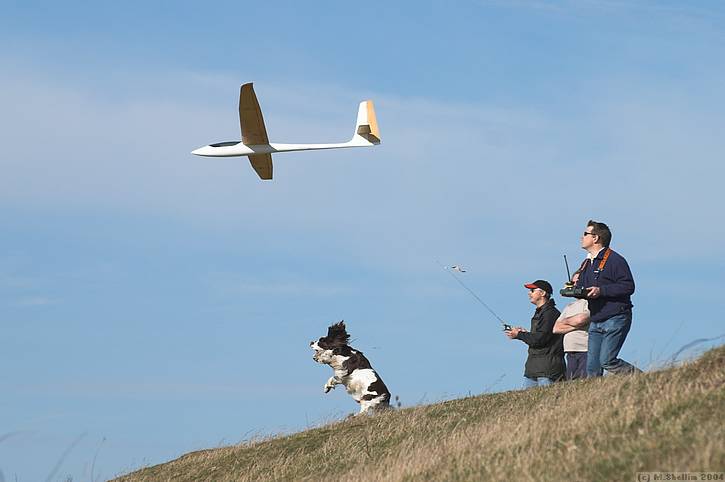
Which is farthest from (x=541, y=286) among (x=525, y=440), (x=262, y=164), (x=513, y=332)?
(x=262, y=164)

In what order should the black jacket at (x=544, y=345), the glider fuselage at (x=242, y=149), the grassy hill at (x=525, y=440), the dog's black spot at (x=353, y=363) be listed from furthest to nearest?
the glider fuselage at (x=242, y=149), the dog's black spot at (x=353, y=363), the black jacket at (x=544, y=345), the grassy hill at (x=525, y=440)

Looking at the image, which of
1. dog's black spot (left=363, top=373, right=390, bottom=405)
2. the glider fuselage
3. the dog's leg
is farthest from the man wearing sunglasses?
the glider fuselage

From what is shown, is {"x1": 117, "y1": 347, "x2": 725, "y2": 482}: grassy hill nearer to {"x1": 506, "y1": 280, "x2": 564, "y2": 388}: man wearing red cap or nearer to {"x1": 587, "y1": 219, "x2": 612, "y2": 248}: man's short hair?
{"x1": 506, "y1": 280, "x2": 564, "y2": 388}: man wearing red cap

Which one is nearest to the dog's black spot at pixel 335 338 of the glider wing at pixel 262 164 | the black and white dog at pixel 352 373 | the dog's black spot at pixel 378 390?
the black and white dog at pixel 352 373

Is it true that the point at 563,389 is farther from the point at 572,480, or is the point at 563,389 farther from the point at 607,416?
the point at 572,480

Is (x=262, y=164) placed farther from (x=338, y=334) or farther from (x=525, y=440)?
(x=525, y=440)

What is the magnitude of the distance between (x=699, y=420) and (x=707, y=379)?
1541 millimetres

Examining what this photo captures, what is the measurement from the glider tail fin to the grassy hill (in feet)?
50.2

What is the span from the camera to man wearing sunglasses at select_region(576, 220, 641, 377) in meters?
13.5

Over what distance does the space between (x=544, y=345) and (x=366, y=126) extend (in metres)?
16.6

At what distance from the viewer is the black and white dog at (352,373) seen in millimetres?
16547

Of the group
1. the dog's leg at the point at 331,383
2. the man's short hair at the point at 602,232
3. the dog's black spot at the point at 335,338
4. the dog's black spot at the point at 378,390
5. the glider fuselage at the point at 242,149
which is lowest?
the dog's black spot at the point at 378,390

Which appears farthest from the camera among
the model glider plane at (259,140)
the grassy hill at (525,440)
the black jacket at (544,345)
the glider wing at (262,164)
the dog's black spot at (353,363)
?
the glider wing at (262,164)

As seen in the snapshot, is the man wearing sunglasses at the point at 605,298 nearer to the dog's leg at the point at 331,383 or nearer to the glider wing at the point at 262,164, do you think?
the dog's leg at the point at 331,383
